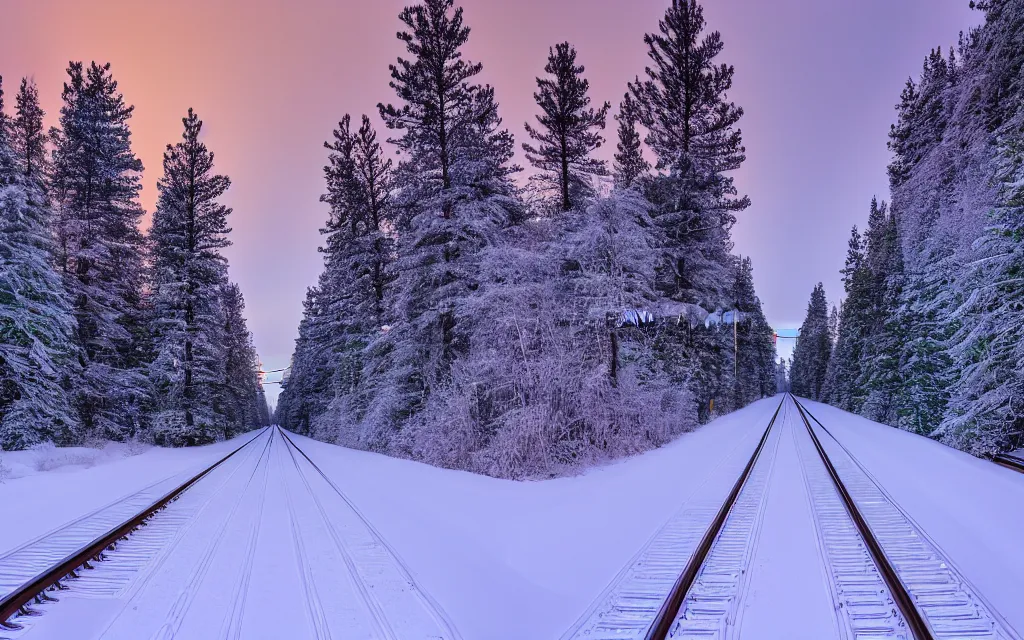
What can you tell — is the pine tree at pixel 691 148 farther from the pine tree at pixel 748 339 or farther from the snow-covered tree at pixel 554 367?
the pine tree at pixel 748 339

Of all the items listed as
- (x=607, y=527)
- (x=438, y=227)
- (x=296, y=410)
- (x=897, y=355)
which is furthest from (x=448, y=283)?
(x=296, y=410)

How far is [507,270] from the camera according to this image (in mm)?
14242

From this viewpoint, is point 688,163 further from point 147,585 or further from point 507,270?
point 147,585

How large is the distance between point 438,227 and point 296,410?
47395 mm

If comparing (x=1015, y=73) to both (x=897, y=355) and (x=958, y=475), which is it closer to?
(x=958, y=475)

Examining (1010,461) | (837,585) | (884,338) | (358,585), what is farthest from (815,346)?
(358,585)

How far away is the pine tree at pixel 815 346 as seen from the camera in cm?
6400

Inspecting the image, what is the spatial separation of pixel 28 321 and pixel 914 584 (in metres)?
23.5

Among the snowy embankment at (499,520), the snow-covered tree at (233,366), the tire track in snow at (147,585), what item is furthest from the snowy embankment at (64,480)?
the snow-covered tree at (233,366)

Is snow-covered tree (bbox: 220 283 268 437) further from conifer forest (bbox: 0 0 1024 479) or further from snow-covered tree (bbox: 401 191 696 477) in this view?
snow-covered tree (bbox: 401 191 696 477)

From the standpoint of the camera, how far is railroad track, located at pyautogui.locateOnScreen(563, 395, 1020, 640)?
3516 mm

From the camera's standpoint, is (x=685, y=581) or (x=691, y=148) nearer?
(x=685, y=581)

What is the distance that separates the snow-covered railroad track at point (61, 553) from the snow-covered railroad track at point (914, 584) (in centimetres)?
673

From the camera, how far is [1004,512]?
6.78m
